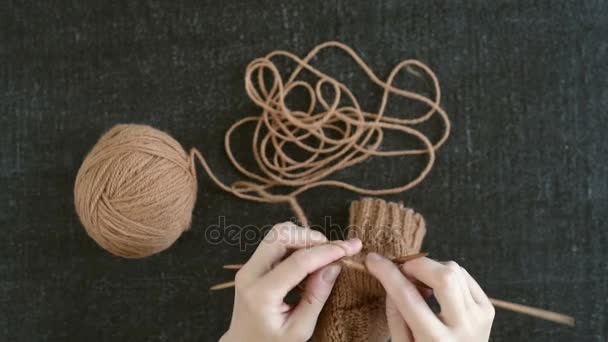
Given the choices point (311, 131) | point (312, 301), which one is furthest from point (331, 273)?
point (311, 131)

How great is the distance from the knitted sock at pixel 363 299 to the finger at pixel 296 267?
13 cm

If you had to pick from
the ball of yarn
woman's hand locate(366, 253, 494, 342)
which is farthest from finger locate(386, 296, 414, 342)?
the ball of yarn

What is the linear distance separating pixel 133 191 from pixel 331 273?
0.39 meters

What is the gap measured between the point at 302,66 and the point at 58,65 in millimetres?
537

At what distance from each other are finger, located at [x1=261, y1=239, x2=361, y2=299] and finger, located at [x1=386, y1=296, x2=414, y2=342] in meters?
0.12

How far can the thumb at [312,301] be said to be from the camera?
76 centimetres

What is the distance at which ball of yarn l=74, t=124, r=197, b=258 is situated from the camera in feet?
3.05

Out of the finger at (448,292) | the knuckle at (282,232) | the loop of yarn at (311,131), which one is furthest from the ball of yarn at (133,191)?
the finger at (448,292)

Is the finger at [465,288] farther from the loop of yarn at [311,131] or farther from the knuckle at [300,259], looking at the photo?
the loop of yarn at [311,131]

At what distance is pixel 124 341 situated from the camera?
1112 millimetres

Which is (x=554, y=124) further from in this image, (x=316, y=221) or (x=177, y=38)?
(x=177, y=38)

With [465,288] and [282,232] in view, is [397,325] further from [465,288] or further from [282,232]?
[282,232]

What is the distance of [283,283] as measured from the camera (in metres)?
0.73

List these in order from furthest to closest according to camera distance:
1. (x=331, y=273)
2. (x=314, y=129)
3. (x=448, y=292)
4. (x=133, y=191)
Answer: (x=314, y=129)
(x=133, y=191)
(x=331, y=273)
(x=448, y=292)
